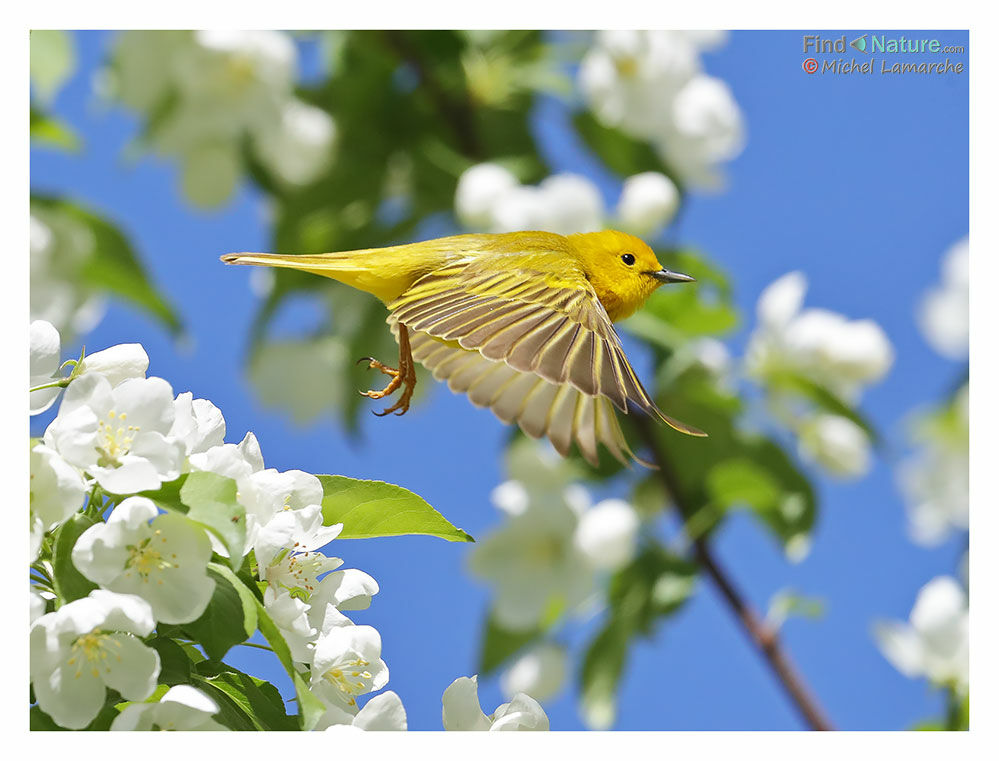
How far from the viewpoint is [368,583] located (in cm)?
62

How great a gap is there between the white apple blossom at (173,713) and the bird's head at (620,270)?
0.80 meters

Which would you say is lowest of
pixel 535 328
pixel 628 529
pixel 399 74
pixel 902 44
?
pixel 628 529

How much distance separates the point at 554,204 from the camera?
154cm

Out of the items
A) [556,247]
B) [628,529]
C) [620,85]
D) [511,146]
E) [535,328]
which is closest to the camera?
[535,328]

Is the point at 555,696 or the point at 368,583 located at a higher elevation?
the point at 368,583

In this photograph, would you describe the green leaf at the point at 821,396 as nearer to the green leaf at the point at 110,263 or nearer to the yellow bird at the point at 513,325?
the yellow bird at the point at 513,325

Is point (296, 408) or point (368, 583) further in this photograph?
point (296, 408)

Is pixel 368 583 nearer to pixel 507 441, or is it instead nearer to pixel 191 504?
pixel 191 504

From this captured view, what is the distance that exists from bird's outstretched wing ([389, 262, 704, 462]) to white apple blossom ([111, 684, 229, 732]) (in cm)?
32

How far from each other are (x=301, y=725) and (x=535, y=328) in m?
0.44

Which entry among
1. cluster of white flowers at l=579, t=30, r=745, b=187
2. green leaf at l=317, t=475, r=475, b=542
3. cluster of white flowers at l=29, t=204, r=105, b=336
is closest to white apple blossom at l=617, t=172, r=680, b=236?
cluster of white flowers at l=579, t=30, r=745, b=187

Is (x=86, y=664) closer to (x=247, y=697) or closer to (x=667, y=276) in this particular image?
(x=247, y=697)

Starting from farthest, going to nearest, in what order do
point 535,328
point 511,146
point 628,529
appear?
point 511,146, point 628,529, point 535,328

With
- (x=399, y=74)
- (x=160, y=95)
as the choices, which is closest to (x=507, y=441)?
(x=399, y=74)
